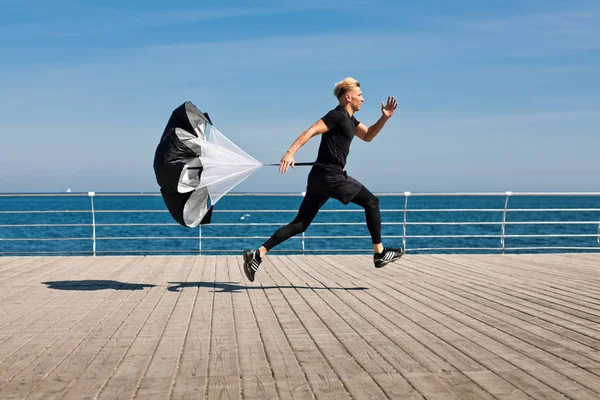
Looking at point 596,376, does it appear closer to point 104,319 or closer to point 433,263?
point 104,319

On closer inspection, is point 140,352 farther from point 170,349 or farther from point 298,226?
point 298,226

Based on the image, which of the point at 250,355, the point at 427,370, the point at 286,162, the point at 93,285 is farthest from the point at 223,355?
the point at 93,285

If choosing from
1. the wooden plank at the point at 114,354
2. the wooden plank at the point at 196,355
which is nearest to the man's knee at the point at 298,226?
the wooden plank at the point at 196,355

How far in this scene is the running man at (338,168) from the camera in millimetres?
5797

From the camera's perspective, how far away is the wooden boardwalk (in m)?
3.05

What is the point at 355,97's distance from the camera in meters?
5.91

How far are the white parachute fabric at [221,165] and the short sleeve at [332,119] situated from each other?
0.79 meters

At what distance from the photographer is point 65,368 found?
3.44 m

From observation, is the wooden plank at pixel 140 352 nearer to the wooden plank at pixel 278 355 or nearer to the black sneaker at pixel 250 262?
the wooden plank at pixel 278 355

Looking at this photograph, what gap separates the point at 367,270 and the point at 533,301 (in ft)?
8.73

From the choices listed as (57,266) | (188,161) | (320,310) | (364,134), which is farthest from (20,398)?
(57,266)

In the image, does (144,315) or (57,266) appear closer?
(144,315)

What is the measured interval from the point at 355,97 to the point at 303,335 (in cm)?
256

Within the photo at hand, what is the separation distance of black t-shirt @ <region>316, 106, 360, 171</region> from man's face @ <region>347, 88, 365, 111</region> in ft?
0.40
